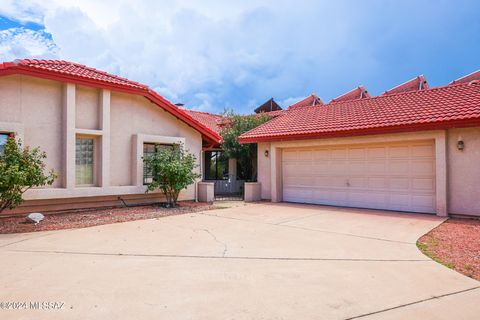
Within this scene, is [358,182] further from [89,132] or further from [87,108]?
[87,108]

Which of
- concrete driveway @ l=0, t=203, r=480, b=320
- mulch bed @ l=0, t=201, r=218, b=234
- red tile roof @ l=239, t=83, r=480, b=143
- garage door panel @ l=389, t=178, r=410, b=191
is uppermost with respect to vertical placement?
red tile roof @ l=239, t=83, r=480, b=143

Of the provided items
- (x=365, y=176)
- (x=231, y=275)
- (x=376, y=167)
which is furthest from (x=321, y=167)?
(x=231, y=275)

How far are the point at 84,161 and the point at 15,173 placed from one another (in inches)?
140

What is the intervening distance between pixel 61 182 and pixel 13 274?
6.94 meters

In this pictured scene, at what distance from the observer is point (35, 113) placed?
11062 millimetres

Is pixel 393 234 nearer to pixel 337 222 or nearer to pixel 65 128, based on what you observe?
pixel 337 222

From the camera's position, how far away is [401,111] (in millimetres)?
13062

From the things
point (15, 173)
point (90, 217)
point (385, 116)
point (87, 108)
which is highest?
point (87, 108)

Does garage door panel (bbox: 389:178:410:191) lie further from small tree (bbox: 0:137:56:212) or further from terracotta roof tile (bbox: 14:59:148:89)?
small tree (bbox: 0:137:56:212)

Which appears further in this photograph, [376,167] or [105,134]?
[376,167]

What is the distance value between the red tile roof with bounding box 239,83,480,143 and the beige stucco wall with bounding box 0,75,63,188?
8.11 metres

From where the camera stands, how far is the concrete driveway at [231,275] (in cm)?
394

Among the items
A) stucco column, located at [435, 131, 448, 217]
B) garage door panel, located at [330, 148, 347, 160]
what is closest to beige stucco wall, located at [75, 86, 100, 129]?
garage door panel, located at [330, 148, 347, 160]

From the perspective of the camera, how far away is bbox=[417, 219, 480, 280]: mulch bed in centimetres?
581
